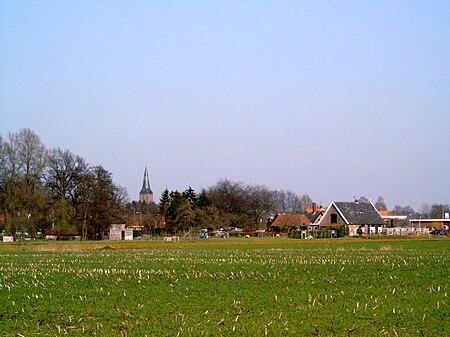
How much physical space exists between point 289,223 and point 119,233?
3940cm

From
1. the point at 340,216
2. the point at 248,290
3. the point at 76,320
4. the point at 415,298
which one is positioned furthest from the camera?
the point at 340,216

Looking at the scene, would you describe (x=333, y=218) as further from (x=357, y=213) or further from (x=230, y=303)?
(x=230, y=303)

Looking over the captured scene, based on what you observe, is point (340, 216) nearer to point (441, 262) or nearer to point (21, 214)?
point (21, 214)

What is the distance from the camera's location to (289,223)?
130 meters

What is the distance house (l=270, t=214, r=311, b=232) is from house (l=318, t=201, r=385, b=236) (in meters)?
12.7

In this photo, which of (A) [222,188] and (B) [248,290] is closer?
(B) [248,290]

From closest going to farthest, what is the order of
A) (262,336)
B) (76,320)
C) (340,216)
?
(262,336) → (76,320) → (340,216)

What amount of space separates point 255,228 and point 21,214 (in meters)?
64.1

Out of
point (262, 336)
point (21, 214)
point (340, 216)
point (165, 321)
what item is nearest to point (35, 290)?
point (165, 321)

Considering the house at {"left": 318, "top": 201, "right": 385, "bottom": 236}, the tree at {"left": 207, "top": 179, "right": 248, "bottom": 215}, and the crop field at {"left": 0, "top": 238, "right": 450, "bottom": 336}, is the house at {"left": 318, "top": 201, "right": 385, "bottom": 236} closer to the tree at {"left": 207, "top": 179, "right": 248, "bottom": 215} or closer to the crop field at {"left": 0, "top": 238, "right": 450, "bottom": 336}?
the tree at {"left": 207, "top": 179, "right": 248, "bottom": 215}

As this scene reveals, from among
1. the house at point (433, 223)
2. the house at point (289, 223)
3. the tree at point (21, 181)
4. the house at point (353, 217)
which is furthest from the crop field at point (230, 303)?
the house at point (433, 223)

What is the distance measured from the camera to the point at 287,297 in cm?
1902

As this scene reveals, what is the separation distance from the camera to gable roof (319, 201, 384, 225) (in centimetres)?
11188

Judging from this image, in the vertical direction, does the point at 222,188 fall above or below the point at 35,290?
above
